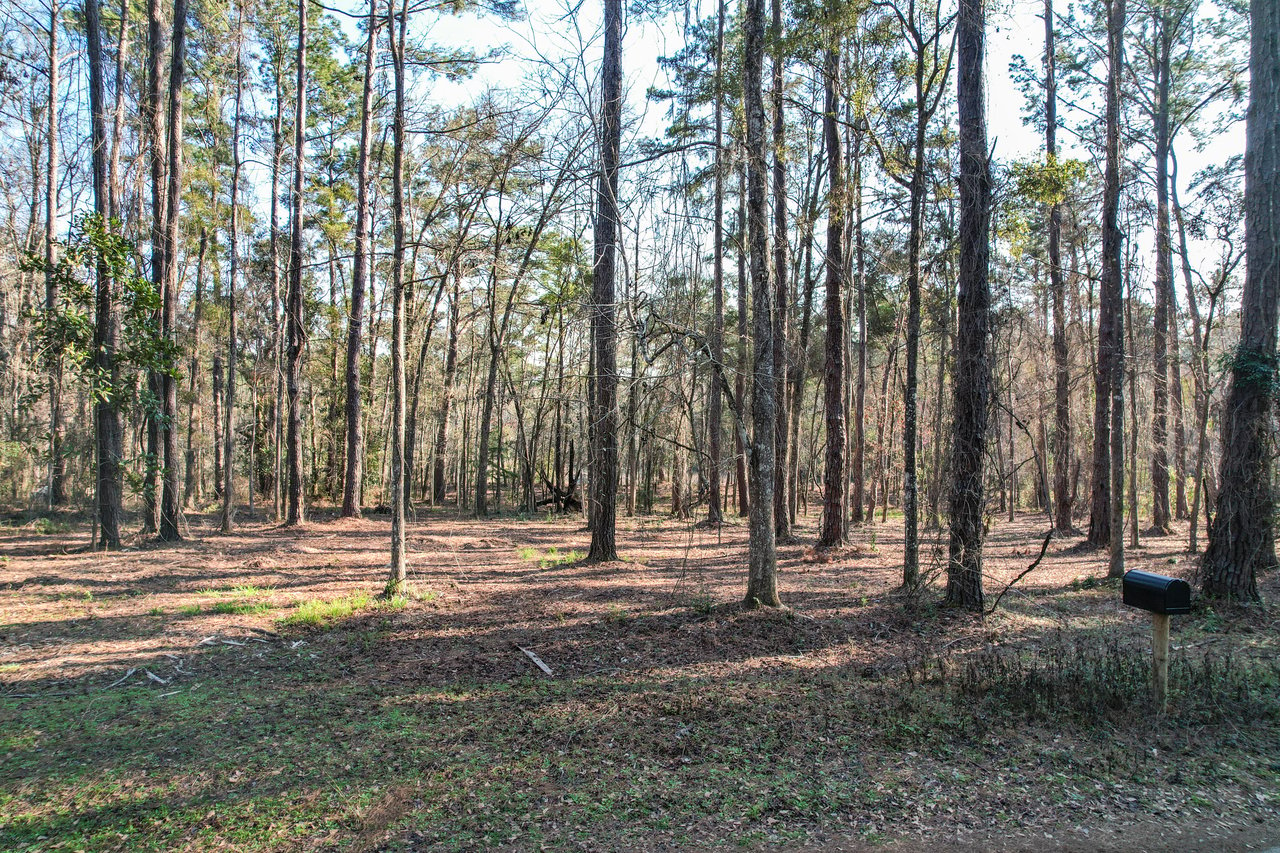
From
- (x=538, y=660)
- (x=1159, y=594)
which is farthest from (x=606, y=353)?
(x=1159, y=594)

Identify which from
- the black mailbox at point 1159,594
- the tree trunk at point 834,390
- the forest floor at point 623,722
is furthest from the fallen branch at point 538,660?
the tree trunk at point 834,390

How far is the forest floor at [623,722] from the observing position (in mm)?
3678

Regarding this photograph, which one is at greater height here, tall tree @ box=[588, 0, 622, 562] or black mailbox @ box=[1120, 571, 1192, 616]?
tall tree @ box=[588, 0, 622, 562]

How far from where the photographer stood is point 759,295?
292 inches

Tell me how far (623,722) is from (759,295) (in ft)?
15.9

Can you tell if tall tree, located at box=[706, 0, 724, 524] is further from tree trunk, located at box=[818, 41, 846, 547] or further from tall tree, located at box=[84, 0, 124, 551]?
tall tree, located at box=[84, 0, 124, 551]

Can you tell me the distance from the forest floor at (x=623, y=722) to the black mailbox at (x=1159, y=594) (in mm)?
903

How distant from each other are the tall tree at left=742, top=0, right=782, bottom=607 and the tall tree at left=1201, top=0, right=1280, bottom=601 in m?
5.64

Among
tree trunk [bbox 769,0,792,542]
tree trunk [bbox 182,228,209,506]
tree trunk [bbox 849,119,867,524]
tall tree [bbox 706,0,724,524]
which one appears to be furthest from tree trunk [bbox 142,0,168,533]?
tree trunk [bbox 849,119,867,524]

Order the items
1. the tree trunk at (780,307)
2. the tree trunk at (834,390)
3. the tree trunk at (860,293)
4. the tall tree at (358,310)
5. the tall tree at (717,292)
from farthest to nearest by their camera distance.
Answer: the tall tree at (358,310)
the tree trunk at (834,390)
the tree trunk at (780,307)
the tree trunk at (860,293)
the tall tree at (717,292)

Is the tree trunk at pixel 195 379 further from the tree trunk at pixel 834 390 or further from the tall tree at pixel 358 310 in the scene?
the tree trunk at pixel 834 390

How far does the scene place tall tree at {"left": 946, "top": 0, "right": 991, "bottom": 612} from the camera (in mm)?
7820

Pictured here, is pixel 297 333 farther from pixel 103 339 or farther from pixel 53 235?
pixel 53 235

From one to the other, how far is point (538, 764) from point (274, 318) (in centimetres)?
1939
